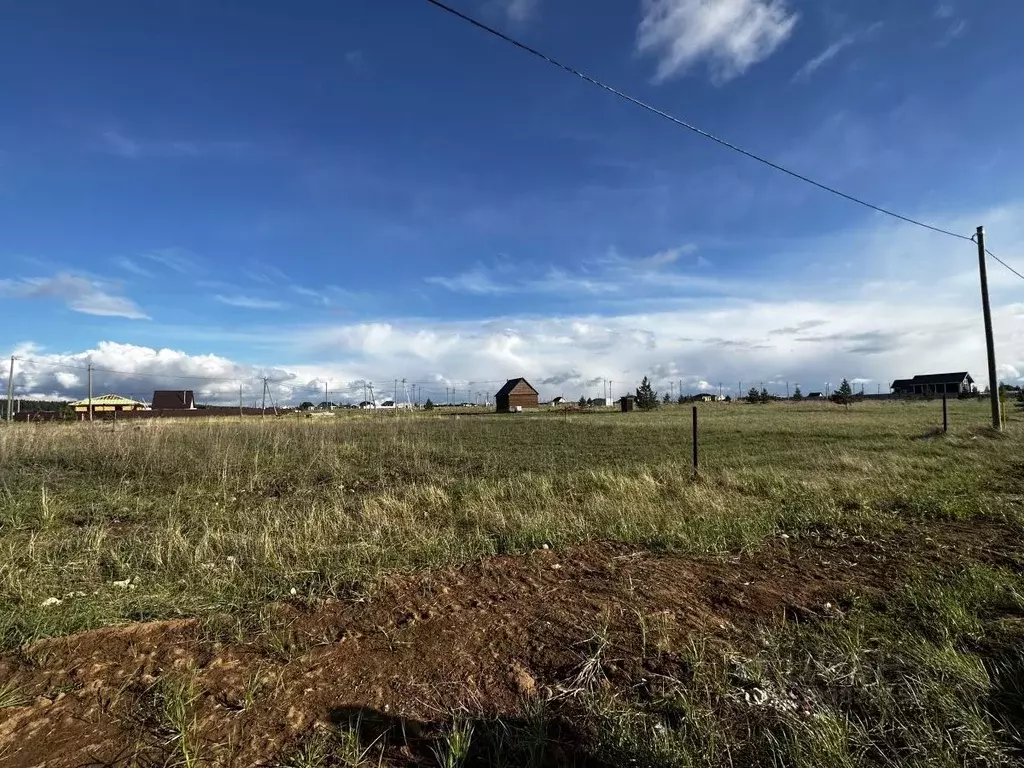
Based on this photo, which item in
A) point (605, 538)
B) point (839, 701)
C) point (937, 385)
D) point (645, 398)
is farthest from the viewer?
point (937, 385)

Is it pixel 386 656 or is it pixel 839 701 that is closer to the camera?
pixel 839 701

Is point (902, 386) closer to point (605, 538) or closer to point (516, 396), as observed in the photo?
point (516, 396)

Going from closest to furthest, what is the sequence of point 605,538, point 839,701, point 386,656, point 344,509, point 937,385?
point 839,701 → point 386,656 → point 605,538 → point 344,509 → point 937,385

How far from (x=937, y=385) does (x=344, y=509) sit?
124 meters

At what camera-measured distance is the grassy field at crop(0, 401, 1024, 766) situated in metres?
2.64

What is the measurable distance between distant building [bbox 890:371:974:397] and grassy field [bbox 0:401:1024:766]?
104311 millimetres

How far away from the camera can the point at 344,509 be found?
849 centimetres

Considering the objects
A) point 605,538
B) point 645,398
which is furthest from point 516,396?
point 605,538

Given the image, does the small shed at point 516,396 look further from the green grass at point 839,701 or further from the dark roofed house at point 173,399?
the green grass at point 839,701

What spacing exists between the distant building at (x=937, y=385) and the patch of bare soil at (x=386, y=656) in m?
112

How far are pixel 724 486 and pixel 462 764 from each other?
8105 millimetres

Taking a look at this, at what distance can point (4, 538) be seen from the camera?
6.04 meters

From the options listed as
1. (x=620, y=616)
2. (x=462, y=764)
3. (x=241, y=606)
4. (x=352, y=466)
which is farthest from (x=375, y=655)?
(x=352, y=466)

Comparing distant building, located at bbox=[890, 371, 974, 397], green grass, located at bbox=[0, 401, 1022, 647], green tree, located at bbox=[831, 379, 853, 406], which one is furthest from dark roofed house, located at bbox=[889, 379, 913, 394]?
green grass, located at bbox=[0, 401, 1022, 647]
